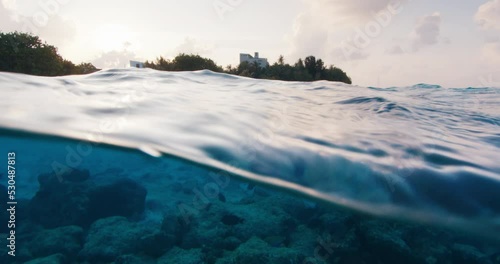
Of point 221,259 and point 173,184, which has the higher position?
point 173,184

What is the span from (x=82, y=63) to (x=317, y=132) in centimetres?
3290

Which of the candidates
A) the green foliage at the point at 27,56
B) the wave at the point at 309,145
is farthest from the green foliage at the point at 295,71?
the wave at the point at 309,145

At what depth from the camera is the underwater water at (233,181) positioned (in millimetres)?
3596

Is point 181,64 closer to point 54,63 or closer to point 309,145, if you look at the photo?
point 54,63

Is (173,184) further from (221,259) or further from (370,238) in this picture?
(370,238)

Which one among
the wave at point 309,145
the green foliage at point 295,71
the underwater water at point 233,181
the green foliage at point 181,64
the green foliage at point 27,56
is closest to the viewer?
the wave at point 309,145

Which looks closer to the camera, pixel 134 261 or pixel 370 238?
pixel 134 261

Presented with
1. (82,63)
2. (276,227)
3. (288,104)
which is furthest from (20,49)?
(276,227)

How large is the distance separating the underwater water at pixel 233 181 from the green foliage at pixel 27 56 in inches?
754

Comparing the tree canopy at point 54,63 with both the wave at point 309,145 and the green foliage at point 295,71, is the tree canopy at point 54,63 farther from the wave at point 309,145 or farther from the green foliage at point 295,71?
the wave at point 309,145

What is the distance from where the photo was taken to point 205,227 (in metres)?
5.28

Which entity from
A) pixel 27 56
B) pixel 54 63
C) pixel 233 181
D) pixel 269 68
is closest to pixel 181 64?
pixel 54 63

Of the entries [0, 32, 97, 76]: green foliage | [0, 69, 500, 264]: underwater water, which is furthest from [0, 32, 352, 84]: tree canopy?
[0, 69, 500, 264]: underwater water

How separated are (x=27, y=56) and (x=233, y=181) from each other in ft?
79.2
